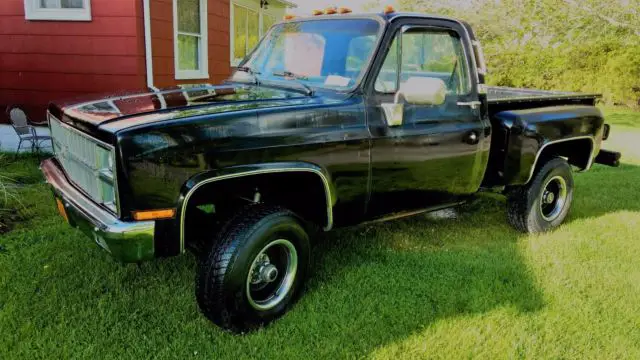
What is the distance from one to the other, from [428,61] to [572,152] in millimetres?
2402

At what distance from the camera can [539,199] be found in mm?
4930

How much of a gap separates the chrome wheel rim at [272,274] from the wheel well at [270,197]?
12.0 inches

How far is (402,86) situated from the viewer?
3.63m

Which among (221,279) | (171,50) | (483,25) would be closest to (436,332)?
(221,279)

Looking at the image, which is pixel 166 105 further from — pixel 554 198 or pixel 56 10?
pixel 56 10

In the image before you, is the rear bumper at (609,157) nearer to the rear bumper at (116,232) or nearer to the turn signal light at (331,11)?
the turn signal light at (331,11)

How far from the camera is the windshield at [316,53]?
3619mm

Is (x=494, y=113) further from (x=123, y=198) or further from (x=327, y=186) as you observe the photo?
(x=123, y=198)

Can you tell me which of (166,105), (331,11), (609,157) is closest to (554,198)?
(609,157)

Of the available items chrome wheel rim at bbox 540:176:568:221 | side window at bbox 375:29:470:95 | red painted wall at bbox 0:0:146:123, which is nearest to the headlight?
side window at bbox 375:29:470:95

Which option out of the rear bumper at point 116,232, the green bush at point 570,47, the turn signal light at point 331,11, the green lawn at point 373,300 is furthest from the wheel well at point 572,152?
the green bush at point 570,47

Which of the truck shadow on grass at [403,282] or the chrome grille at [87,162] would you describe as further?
the truck shadow on grass at [403,282]

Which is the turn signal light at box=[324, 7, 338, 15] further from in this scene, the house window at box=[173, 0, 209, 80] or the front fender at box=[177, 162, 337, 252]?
the house window at box=[173, 0, 209, 80]

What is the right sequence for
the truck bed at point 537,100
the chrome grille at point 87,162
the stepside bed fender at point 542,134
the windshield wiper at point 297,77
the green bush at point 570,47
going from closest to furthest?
1. the chrome grille at point 87,162
2. the windshield wiper at point 297,77
3. the stepside bed fender at point 542,134
4. the truck bed at point 537,100
5. the green bush at point 570,47
